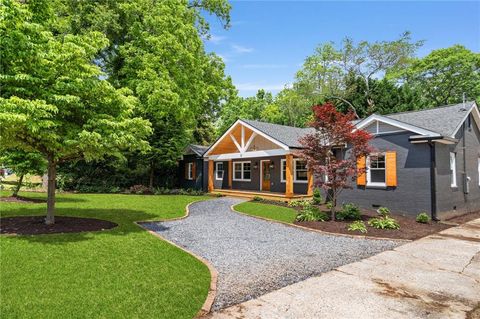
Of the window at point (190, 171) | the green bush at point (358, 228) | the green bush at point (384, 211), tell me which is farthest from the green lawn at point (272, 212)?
the window at point (190, 171)

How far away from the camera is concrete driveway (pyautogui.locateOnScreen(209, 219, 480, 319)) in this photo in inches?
165

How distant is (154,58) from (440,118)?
1773 cm

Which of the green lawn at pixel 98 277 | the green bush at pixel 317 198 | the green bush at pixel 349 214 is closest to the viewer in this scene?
the green lawn at pixel 98 277

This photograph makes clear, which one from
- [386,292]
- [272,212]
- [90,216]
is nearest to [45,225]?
[90,216]

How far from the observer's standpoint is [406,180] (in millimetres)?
12195

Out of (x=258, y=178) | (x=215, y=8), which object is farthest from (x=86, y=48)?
(x=215, y=8)

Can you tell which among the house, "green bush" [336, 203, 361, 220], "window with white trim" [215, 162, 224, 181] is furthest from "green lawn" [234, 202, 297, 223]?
"window with white trim" [215, 162, 224, 181]

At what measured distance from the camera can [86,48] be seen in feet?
26.1

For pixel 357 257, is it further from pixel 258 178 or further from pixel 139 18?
pixel 139 18

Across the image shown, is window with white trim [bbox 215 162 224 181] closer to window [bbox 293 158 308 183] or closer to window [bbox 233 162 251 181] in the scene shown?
window [bbox 233 162 251 181]

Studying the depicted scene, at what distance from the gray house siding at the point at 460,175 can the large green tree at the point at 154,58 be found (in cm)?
1600

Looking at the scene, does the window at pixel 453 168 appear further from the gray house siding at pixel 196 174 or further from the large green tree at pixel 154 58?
the large green tree at pixel 154 58

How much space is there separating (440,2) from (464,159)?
23.7 ft

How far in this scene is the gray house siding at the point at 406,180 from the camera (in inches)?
461
